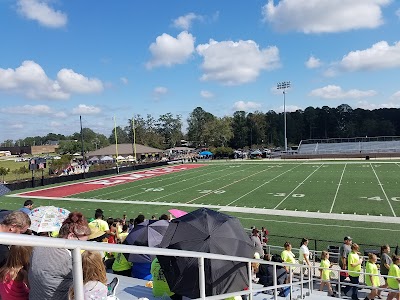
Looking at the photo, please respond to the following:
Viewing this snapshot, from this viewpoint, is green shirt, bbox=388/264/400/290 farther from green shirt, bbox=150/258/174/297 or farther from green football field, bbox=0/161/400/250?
green football field, bbox=0/161/400/250

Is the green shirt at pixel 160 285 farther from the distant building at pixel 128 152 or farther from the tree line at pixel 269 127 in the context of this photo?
the tree line at pixel 269 127

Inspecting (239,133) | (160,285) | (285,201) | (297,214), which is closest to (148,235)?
(160,285)

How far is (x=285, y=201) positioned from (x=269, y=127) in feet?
329

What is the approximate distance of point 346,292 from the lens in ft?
30.5

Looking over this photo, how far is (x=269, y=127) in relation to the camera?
398ft

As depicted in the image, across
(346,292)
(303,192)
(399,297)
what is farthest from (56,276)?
(303,192)

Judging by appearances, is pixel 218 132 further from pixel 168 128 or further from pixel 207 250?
pixel 207 250

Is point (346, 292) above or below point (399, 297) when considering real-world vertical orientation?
below

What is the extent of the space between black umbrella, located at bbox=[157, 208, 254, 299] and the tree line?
10403 centimetres

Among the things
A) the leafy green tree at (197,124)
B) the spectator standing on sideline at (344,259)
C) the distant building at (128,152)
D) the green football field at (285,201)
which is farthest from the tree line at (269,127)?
the spectator standing on sideline at (344,259)

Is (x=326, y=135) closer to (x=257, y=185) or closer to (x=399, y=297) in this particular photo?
(x=257, y=185)

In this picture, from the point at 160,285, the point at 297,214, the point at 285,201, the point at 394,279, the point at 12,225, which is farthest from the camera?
the point at 285,201

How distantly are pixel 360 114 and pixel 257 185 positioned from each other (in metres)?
109

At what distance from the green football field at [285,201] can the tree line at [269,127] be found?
250 ft
